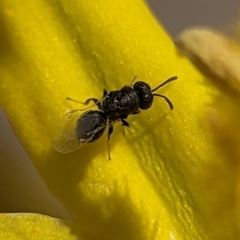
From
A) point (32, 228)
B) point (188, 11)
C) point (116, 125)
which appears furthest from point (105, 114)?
point (188, 11)

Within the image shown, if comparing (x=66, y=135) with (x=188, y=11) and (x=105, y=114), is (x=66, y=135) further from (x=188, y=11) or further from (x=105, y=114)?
(x=188, y=11)

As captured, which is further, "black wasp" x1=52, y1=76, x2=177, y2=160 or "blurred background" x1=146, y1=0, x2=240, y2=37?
"blurred background" x1=146, y1=0, x2=240, y2=37

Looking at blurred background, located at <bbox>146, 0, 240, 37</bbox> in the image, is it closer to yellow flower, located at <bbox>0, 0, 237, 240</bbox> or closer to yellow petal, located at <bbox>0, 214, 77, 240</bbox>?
yellow flower, located at <bbox>0, 0, 237, 240</bbox>

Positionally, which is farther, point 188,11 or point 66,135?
point 188,11

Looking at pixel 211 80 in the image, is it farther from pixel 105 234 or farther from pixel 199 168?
pixel 105 234

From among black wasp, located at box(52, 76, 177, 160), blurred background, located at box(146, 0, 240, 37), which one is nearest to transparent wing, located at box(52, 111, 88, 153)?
black wasp, located at box(52, 76, 177, 160)
